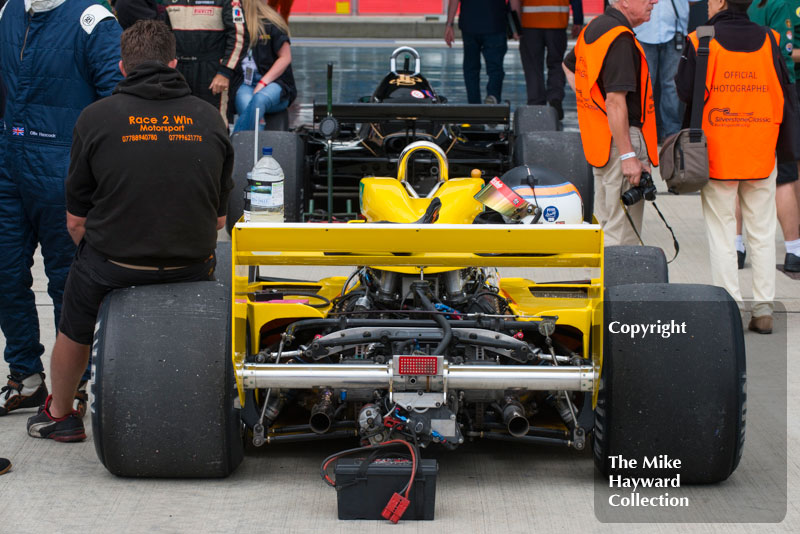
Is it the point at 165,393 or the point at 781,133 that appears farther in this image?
the point at 781,133

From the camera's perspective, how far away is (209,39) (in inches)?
401

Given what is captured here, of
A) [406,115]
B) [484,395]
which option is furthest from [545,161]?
[484,395]

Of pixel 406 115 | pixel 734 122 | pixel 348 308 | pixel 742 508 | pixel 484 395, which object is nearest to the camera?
pixel 742 508

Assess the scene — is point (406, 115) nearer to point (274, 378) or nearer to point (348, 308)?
point (348, 308)

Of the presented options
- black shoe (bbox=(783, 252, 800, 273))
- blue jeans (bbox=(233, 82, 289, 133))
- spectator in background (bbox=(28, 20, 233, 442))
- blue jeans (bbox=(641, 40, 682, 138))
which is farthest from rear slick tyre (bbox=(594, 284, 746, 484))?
blue jeans (bbox=(641, 40, 682, 138))

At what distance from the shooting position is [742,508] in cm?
483

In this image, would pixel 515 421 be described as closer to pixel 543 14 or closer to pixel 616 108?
pixel 616 108

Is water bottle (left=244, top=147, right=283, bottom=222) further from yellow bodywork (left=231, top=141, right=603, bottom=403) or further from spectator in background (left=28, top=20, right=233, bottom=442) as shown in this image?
spectator in background (left=28, top=20, right=233, bottom=442)

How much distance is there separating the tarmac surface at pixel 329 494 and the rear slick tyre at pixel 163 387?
15 cm

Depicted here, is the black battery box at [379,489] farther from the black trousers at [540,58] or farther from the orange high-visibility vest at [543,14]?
the orange high-visibility vest at [543,14]

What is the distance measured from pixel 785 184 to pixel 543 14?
18.8 ft

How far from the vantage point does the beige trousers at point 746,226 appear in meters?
7.58

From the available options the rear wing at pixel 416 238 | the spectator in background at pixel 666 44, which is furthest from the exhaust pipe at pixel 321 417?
the spectator in background at pixel 666 44

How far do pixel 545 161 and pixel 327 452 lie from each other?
4651 millimetres
